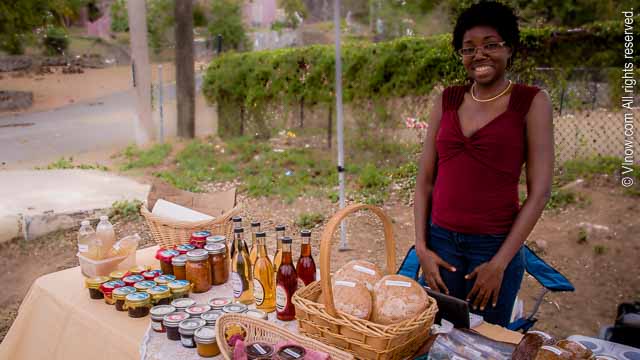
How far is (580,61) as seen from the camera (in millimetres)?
5457

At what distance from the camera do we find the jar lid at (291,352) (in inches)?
56.4

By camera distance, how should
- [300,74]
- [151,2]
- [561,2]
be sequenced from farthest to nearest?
[151,2]
[561,2]
[300,74]

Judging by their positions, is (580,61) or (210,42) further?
(210,42)

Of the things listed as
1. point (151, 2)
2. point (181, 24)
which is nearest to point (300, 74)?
point (181, 24)

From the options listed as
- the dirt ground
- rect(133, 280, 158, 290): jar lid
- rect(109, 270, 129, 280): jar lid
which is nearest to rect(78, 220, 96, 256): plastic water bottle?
rect(109, 270, 129, 280): jar lid

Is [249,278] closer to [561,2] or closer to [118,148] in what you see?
[118,148]

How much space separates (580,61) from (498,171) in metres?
4.25

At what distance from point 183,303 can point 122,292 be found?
0.94 feet

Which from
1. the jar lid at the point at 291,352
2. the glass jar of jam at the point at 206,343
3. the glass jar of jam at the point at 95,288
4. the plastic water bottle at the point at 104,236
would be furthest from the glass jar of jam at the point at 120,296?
the jar lid at the point at 291,352

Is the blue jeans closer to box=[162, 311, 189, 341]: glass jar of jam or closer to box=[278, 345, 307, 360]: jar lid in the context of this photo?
box=[278, 345, 307, 360]: jar lid

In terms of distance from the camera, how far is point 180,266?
2143 millimetres

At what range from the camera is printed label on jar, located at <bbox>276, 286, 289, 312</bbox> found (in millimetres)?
1854

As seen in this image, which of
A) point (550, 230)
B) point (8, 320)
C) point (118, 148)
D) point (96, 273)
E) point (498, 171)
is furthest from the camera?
point (118, 148)

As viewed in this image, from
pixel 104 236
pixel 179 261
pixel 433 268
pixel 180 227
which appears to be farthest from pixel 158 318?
pixel 433 268
